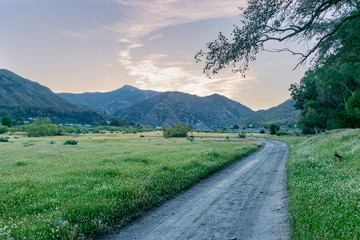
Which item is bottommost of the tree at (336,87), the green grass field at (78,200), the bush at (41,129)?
the green grass field at (78,200)

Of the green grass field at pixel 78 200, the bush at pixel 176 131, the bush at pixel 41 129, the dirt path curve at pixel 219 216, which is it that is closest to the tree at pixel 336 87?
the dirt path curve at pixel 219 216

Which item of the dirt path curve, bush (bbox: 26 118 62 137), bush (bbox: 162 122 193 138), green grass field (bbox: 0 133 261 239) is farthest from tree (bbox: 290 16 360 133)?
bush (bbox: 26 118 62 137)

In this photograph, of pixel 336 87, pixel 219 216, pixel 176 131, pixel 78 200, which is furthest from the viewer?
pixel 176 131

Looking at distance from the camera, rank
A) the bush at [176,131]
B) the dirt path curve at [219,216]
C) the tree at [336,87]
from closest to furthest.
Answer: the dirt path curve at [219,216] < the tree at [336,87] < the bush at [176,131]

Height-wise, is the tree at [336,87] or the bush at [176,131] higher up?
the tree at [336,87]

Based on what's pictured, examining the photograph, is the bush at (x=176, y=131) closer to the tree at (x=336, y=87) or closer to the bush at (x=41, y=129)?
the tree at (x=336, y=87)

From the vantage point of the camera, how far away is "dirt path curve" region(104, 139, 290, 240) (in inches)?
252

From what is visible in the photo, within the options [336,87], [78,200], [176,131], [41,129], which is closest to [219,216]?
[78,200]

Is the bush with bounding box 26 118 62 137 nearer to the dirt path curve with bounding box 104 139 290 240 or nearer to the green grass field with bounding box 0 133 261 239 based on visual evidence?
the green grass field with bounding box 0 133 261 239

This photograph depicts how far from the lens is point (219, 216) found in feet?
25.4

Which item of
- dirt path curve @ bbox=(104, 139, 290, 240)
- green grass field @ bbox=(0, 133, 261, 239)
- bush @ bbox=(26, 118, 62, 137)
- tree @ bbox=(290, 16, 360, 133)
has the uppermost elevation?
tree @ bbox=(290, 16, 360, 133)

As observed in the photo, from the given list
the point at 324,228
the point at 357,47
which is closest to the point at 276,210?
the point at 324,228

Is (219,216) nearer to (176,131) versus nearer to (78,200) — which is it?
(78,200)

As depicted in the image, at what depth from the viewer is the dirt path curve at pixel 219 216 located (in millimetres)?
6402
